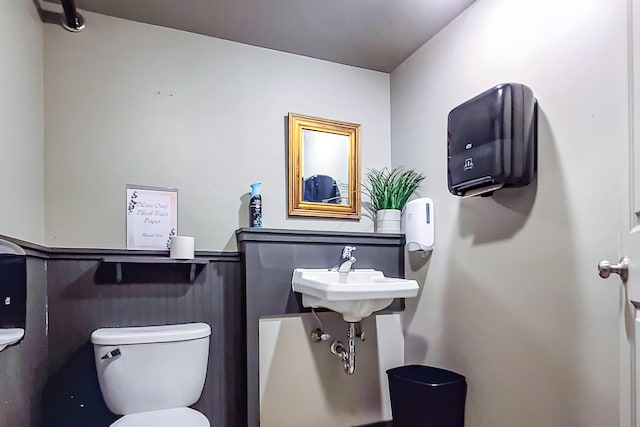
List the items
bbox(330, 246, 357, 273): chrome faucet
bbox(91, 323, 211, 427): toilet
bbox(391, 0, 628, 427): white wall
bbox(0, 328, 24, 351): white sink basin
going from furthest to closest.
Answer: bbox(330, 246, 357, 273): chrome faucet, bbox(91, 323, 211, 427): toilet, bbox(391, 0, 628, 427): white wall, bbox(0, 328, 24, 351): white sink basin

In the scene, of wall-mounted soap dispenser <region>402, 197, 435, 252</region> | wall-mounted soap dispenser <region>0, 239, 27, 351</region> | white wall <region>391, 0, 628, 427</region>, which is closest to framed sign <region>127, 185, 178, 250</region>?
wall-mounted soap dispenser <region>0, 239, 27, 351</region>

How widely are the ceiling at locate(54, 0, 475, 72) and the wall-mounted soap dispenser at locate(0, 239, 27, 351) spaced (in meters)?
1.24

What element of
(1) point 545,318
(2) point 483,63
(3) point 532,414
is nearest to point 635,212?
(1) point 545,318

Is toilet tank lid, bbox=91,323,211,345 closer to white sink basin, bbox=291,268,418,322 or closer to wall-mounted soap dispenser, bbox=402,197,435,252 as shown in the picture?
white sink basin, bbox=291,268,418,322

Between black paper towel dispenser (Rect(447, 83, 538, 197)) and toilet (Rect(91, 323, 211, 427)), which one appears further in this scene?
toilet (Rect(91, 323, 211, 427))

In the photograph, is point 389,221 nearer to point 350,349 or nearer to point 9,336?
point 350,349

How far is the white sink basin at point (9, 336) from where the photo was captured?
41.7 inches

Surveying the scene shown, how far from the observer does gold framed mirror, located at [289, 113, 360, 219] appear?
7.27 feet

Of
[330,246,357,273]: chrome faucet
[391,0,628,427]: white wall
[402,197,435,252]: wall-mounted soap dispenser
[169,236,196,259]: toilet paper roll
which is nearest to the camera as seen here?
[391,0,628,427]: white wall

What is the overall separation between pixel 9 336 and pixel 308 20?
1.72 metres

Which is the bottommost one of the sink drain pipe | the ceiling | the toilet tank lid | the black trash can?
the black trash can

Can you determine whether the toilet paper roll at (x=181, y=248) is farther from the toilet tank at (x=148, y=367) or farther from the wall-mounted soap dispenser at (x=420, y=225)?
the wall-mounted soap dispenser at (x=420, y=225)

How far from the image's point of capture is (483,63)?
1.80 metres

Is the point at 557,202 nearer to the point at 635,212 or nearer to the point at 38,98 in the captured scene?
the point at 635,212
